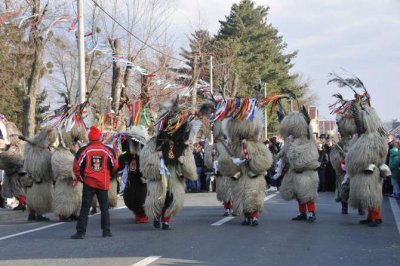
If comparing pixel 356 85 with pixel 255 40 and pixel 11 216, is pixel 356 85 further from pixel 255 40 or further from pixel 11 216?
pixel 255 40

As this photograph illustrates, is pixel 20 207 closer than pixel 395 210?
No

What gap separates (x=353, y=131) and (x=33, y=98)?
48.3 feet

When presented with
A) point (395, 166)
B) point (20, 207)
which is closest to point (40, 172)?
point (20, 207)

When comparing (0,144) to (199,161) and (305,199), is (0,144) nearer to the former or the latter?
(305,199)

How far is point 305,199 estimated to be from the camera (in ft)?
40.2

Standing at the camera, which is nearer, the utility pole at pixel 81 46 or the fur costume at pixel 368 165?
the fur costume at pixel 368 165

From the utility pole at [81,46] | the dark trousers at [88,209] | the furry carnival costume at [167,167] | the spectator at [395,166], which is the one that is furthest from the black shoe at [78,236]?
the spectator at [395,166]

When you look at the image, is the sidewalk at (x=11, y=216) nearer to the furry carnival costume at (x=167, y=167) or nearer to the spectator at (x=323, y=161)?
the furry carnival costume at (x=167, y=167)

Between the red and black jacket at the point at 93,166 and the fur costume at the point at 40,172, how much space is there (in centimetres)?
233

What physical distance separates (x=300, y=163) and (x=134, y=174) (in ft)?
10.5

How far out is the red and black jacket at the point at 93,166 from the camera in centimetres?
1057

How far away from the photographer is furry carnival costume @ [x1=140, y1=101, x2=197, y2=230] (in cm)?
1124

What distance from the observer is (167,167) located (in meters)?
11.5

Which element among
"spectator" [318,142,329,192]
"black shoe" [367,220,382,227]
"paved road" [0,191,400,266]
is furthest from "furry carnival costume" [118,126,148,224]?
"spectator" [318,142,329,192]
